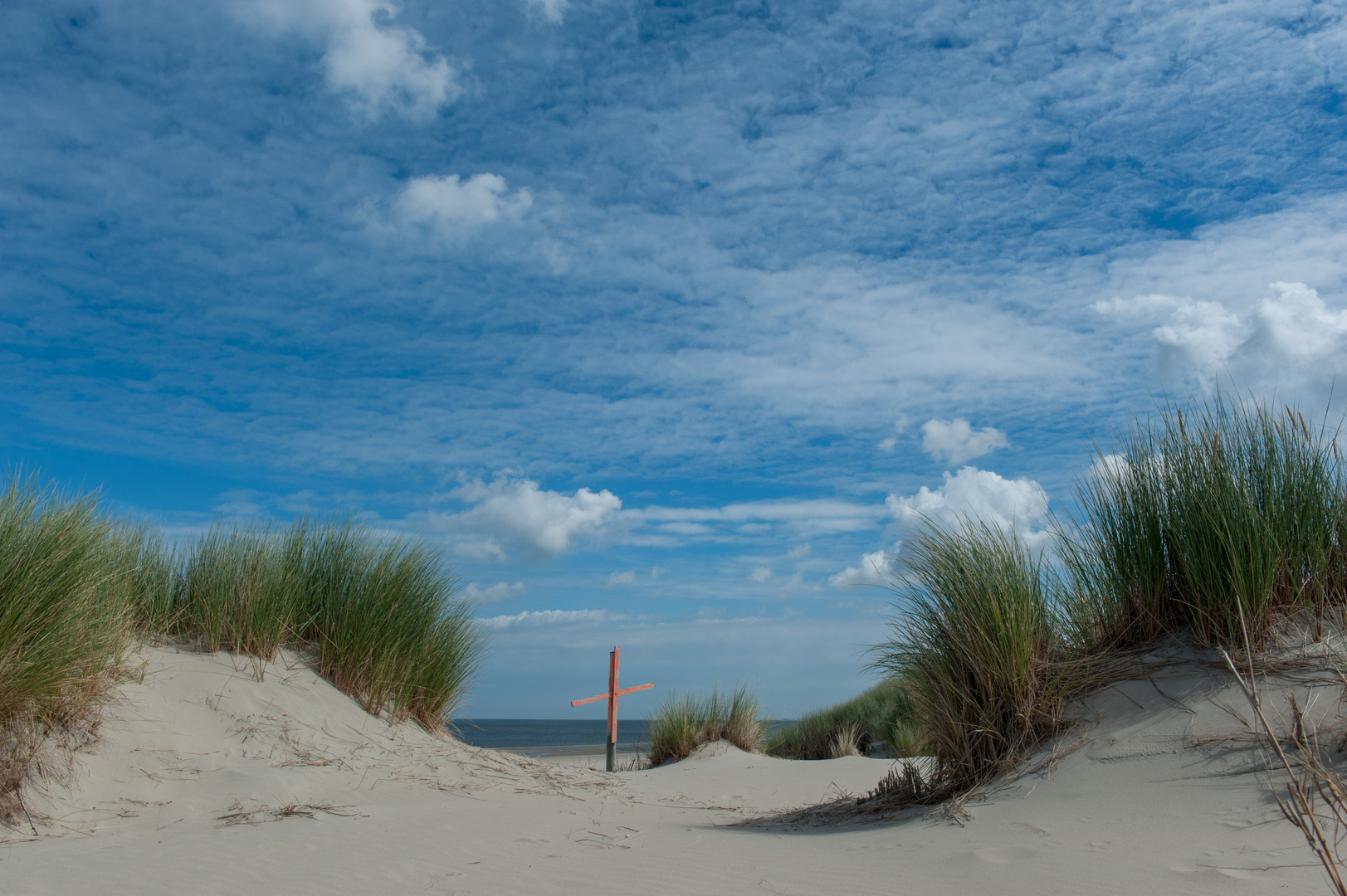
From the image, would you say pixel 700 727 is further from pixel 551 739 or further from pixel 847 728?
pixel 551 739

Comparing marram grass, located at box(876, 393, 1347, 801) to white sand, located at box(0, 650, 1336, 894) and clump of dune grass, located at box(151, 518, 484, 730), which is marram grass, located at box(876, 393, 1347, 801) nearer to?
→ white sand, located at box(0, 650, 1336, 894)

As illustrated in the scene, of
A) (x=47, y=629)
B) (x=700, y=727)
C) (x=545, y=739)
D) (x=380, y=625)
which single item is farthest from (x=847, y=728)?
(x=545, y=739)

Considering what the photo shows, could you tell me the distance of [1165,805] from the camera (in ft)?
12.5

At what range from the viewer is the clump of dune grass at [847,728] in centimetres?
1430

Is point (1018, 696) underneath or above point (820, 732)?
above

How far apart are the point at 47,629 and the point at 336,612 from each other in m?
2.86

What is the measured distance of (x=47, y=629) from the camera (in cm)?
520

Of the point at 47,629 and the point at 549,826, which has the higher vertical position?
the point at 47,629

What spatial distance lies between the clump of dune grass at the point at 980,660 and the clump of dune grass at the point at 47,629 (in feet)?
18.7

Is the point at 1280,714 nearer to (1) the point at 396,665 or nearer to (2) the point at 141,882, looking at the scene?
(2) the point at 141,882

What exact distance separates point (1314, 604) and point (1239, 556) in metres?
0.56

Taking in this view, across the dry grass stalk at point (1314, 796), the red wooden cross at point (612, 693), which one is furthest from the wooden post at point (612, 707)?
the dry grass stalk at point (1314, 796)

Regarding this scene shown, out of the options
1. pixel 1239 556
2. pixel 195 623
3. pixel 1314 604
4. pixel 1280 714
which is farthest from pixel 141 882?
pixel 1314 604

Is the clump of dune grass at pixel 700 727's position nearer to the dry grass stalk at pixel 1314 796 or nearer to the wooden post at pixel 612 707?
the wooden post at pixel 612 707
